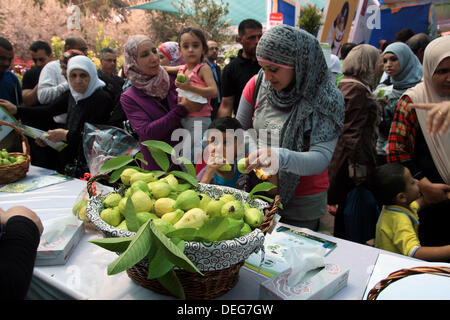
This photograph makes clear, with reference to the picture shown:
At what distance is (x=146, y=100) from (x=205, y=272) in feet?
5.22

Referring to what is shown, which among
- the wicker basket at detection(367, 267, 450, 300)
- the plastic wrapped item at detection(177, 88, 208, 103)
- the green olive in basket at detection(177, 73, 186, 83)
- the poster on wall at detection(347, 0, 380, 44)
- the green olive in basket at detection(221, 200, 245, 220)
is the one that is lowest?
the wicker basket at detection(367, 267, 450, 300)

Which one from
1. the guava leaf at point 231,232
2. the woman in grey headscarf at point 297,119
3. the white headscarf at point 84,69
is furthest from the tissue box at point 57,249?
the white headscarf at point 84,69

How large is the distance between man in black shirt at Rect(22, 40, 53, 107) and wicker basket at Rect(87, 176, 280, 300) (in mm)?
2893

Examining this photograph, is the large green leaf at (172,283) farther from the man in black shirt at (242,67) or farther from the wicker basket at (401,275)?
the man in black shirt at (242,67)

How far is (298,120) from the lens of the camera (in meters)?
1.49

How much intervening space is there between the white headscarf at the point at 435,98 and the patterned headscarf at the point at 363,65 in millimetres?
831

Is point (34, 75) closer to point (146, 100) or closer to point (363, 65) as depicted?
point (146, 100)

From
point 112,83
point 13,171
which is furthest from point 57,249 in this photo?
point 112,83

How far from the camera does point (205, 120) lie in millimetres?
2428

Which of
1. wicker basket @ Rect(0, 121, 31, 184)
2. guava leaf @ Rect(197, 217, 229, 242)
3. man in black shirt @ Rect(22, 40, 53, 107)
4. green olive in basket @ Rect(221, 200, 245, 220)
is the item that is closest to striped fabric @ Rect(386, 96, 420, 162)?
green olive in basket @ Rect(221, 200, 245, 220)

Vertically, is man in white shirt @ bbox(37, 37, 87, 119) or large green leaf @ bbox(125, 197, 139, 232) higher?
man in white shirt @ bbox(37, 37, 87, 119)

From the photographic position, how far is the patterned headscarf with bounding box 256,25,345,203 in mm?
1395

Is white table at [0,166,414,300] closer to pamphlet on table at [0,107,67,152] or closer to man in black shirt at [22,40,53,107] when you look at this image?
pamphlet on table at [0,107,67,152]
